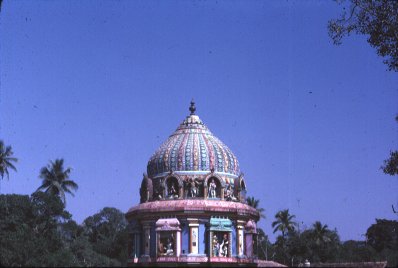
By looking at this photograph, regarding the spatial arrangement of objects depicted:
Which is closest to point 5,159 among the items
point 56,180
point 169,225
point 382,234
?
point 56,180

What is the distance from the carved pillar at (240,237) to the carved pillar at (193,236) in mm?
2879

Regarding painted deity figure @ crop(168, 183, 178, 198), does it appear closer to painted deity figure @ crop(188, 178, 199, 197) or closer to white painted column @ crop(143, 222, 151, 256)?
painted deity figure @ crop(188, 178, 199, 197)

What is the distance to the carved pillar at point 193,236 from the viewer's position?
35.9 meters

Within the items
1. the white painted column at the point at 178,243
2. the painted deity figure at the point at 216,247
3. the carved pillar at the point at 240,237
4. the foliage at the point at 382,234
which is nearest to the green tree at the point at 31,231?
the white painted column at the point at 178,243

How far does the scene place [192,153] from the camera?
39.3 meters

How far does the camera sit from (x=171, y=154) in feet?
131

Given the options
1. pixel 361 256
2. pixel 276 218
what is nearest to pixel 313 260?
pixel 361 256

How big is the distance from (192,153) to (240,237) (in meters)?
6.45

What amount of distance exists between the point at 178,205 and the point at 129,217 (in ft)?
15.1

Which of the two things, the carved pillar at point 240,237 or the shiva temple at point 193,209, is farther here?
the carved pillar at point 240,237

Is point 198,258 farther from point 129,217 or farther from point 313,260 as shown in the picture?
point 313,260

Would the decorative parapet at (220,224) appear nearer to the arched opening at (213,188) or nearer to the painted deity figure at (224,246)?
the painted deity figure at (224,246)

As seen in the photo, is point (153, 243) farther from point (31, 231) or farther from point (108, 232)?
point (108, 232)

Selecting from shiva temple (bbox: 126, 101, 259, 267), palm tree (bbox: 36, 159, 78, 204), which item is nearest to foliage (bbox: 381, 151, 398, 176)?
shiva temple (bbox: 126, 101, 259, 267)
